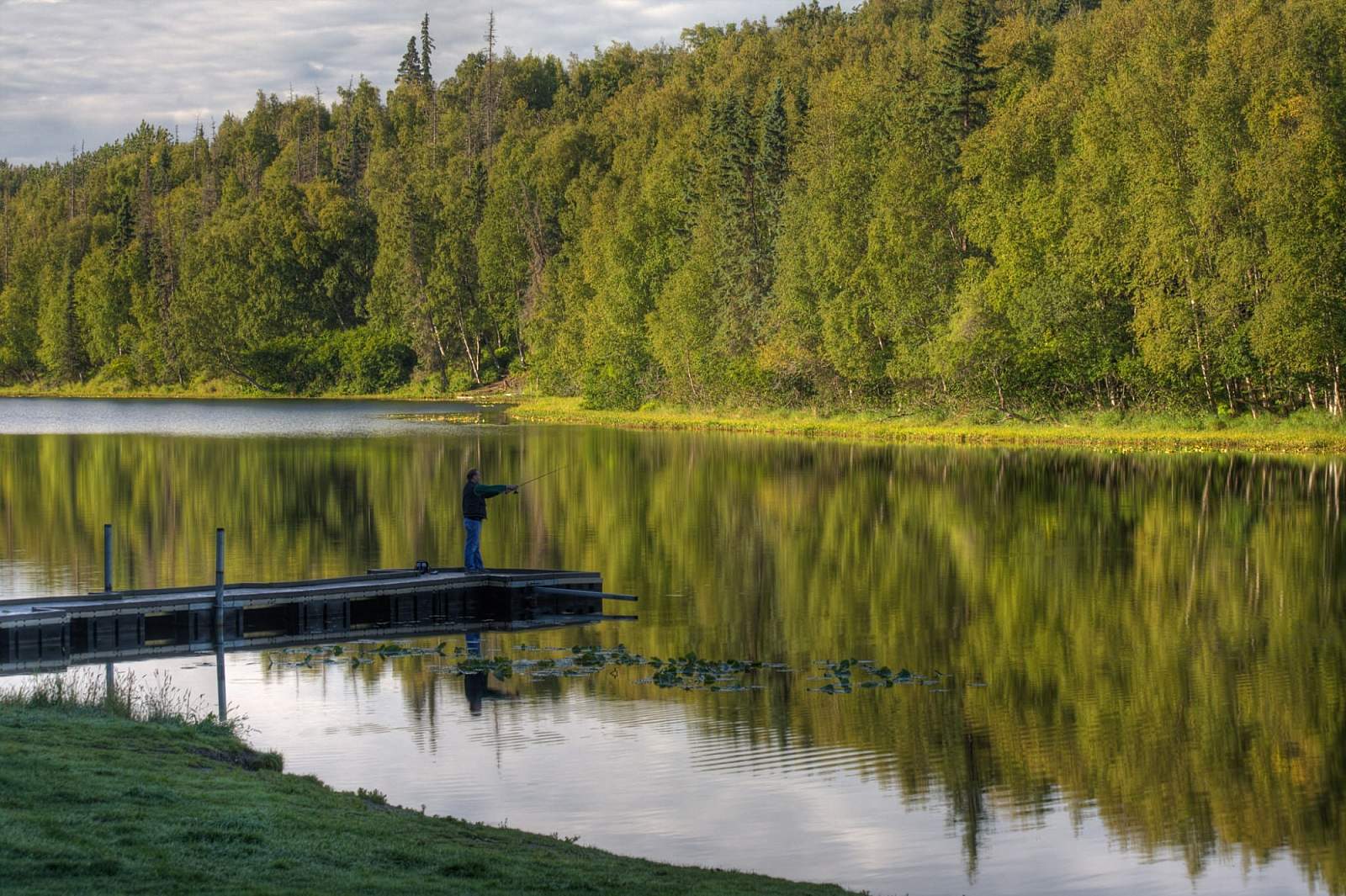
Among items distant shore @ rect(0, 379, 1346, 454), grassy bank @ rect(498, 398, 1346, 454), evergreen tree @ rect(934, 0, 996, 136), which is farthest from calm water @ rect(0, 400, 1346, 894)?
evergreen tree @ rect(934, 0, 996, 136)

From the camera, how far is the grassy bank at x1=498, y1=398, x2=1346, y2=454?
5634 centimetres

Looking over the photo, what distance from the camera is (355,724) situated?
1650 cm

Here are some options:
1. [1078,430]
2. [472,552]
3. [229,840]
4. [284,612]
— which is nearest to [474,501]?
[472,552]

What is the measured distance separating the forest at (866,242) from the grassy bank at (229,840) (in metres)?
50.4

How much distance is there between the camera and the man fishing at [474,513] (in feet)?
82.2

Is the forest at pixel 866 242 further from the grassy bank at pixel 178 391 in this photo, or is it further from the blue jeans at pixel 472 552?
the blue jeans at pixel 472 552

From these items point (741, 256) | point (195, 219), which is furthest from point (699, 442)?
point (195, 219)

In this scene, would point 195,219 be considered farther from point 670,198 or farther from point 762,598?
point 762,598

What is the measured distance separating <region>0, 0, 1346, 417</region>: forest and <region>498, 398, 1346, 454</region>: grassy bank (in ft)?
6.77

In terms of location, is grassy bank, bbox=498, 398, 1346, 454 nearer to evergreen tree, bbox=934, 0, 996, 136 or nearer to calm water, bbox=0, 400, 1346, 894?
calm water, bbox=0, 400, 1346, 894

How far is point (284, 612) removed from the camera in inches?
891

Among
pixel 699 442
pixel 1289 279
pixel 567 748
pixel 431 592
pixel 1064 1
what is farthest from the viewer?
pixel 1064 1

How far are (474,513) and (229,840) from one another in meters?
16.0

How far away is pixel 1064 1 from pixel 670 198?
149 feet
